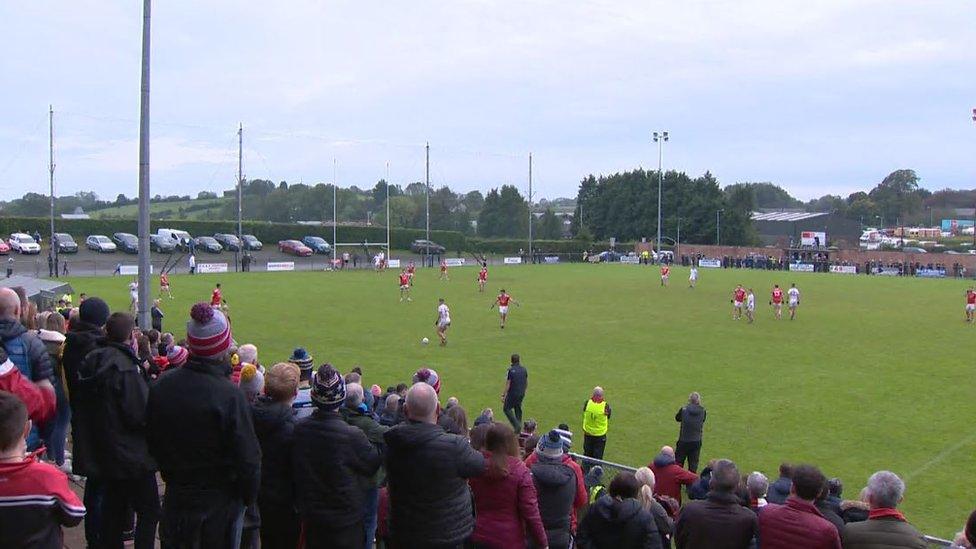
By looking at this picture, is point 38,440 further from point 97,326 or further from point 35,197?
point 35,197

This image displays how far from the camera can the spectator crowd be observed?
4.52 meters

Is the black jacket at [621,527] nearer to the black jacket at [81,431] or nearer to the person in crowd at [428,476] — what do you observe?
the person in crowd at [428,476]

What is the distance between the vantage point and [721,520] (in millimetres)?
5375

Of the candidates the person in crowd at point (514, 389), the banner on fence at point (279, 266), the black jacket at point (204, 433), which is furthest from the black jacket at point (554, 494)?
the banner on fence at point (279, 266)

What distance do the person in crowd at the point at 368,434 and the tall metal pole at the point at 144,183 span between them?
668 cm

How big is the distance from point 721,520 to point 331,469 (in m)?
2.58

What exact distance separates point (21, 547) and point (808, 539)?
4.35 meters

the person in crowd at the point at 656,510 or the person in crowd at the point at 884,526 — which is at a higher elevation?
the person in crowd at the point at 884,526

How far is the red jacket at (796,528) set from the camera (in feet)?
16.3

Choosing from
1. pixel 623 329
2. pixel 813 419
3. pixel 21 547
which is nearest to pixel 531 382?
pixel 813 419

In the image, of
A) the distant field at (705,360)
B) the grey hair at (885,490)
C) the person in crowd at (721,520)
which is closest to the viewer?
the grey hair at (885,490)

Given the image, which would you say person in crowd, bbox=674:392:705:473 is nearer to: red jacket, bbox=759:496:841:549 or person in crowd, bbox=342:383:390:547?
red jacket, bbox=759:496:841:549

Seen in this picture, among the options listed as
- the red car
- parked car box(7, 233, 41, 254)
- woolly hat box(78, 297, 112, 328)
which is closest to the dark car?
parked car box(7, 233, 41, 254)

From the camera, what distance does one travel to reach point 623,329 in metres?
30.0
